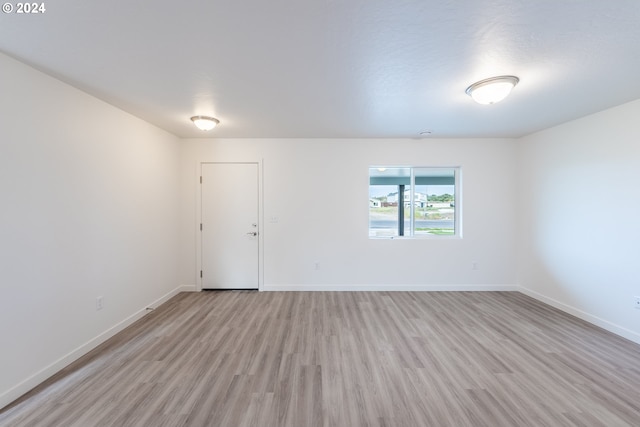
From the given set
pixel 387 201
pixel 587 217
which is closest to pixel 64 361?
pixel 387 201

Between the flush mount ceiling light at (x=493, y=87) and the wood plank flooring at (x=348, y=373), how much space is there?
2.34 m

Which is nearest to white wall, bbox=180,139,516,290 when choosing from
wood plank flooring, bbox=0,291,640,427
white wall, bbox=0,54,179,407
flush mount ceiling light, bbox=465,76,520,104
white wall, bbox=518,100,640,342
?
white wall, bbox=518,100,640,342

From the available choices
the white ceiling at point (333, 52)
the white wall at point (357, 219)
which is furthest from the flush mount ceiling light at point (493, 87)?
the white wall at point (357, 219)

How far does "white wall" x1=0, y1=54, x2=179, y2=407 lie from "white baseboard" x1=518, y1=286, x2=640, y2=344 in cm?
547

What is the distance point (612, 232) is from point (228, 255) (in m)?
4.99

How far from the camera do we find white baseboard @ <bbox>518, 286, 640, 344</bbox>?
257cm

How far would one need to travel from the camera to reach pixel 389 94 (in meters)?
2.34

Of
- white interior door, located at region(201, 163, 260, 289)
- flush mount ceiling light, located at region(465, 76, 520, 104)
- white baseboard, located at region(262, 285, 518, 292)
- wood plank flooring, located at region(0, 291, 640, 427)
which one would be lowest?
wood plank flooring, located at region(0, 291, 640, 427)

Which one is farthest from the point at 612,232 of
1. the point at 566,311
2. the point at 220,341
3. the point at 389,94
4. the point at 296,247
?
the point at 220,341

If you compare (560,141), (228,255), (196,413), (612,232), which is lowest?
(196,413)

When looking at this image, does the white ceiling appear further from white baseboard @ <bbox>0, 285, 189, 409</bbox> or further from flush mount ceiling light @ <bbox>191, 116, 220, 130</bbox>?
white baseboard @ <bbox>0, 285, 189, 409</bbox>

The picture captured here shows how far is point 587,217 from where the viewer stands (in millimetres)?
2988

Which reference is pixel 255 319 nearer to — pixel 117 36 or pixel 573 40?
pixel 117 36

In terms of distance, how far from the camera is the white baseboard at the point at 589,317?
257 centimetres
